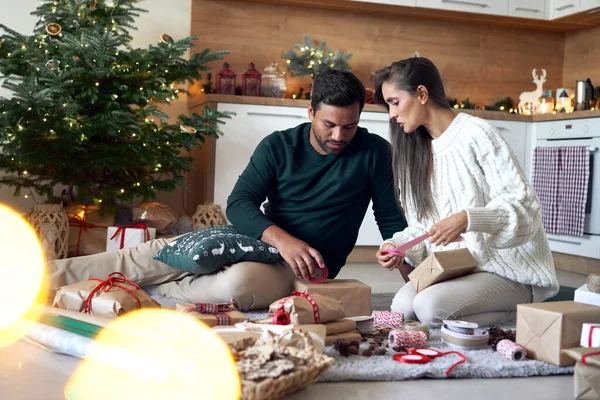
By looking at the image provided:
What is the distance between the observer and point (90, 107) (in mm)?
3473

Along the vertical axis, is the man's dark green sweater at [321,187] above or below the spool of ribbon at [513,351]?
above

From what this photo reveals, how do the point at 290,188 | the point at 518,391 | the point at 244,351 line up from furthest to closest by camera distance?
the point at 290,188, the point at 518,391, the point at 244,351

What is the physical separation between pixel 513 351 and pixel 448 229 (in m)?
0.39

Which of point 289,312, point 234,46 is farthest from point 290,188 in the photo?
point 234,46

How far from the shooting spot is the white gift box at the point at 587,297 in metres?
1.79

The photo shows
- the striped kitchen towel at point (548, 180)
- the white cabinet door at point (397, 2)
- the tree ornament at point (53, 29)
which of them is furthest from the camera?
the white cabinet door at point (397, 2)

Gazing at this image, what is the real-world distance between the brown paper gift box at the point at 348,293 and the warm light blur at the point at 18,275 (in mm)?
821

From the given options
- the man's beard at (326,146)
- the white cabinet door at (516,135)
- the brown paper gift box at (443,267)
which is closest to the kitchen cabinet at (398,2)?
the white cabinet door at (516,135)

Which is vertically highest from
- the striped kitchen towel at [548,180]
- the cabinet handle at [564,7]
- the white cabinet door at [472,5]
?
the cabinet handle at [564,7]

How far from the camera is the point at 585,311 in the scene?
167 centimetres

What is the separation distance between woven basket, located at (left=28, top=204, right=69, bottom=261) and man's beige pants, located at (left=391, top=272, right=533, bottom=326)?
1.88 m

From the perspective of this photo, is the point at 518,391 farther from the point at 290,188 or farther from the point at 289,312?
the point at 290,188

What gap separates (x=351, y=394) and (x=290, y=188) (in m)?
1.07

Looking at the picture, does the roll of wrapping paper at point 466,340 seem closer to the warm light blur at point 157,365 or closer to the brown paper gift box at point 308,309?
the brown paper gift box at point 308,309
